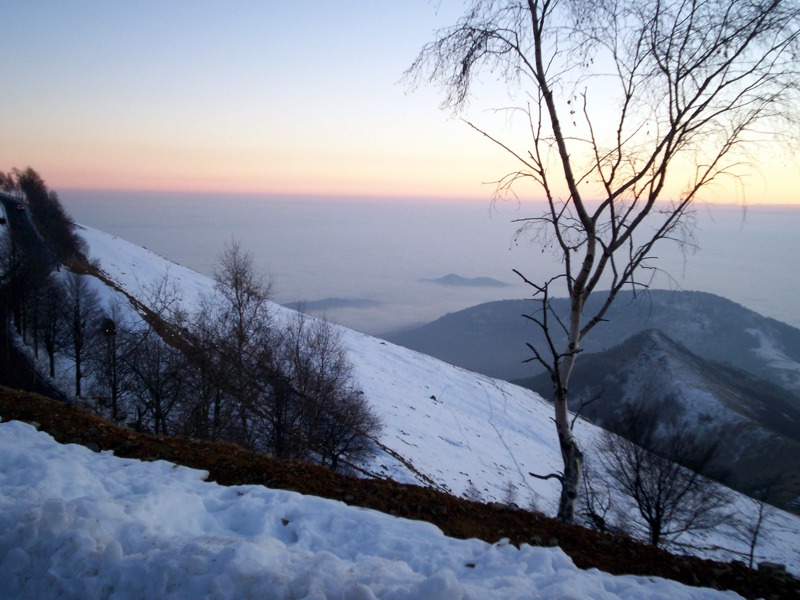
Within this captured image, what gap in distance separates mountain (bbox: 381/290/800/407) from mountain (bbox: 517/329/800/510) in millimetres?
26116

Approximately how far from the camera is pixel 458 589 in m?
3.75

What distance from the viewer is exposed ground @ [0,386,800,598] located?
17.0 ft

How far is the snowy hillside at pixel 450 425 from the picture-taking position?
93.4 ft

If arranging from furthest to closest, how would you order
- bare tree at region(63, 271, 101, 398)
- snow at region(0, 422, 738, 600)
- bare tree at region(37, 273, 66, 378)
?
bare tree at region(37, 273, 66, 378), bare tree at region(63, 271, 101, 398), snow at region(0, 422, 738, 600)

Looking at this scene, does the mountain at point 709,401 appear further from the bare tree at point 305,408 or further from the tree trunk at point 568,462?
Result: the tree trunk at point 568,462

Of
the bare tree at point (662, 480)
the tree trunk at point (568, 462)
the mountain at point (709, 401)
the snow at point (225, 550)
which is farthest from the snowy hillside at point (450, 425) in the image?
the snow at point (225, 550)

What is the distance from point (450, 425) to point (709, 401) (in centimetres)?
5397

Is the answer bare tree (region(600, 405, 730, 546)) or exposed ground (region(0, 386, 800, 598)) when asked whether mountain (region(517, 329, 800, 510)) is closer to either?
bare tree (region(600, 405, 730, 546))

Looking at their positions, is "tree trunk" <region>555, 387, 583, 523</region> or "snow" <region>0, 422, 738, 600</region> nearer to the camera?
"snow" <region>0, 422, 738, 600</region>

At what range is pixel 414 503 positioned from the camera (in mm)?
6188

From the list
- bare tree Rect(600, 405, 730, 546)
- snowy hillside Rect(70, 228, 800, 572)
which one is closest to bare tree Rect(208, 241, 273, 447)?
snowy hillside Rect(70, 228, 800, 572)

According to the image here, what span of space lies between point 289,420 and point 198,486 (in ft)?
50.0

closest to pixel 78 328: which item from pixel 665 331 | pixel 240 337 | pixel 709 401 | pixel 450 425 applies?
pixel 240 337

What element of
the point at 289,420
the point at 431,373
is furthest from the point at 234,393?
the point at 431,373
